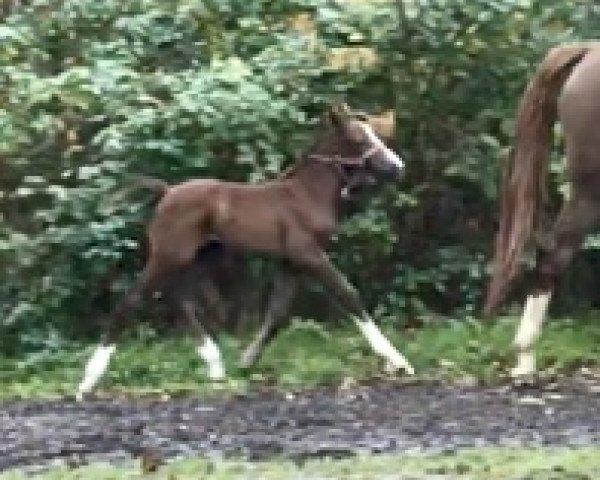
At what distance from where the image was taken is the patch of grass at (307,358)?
1053 centimetres

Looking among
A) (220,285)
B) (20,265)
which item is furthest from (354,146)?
(20,265)

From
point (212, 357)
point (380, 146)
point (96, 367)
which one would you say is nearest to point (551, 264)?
point (380, 146)

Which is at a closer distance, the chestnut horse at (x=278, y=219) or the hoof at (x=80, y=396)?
the hoof at (x=80, y=396)

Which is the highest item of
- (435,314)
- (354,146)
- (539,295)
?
(354,146)

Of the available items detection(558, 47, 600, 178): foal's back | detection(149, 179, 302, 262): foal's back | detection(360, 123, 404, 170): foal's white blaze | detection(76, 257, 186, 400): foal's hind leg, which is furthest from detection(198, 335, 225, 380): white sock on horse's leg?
detection(558, 47, 600, 178): foal's back

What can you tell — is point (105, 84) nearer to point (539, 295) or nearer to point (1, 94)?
point (1, 94)

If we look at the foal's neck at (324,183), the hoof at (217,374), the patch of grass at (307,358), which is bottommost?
the patch of grass at (307,358)

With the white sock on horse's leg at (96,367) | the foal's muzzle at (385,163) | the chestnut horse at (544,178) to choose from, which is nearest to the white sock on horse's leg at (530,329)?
the chestnut horse at (544,178)

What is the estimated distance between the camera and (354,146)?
10.8 metres

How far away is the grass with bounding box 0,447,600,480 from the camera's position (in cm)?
669

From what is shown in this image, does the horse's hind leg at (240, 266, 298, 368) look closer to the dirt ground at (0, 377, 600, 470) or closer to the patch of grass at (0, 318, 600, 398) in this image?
the patch of grass at (0, 318, 600, 398)

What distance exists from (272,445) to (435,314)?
550cm

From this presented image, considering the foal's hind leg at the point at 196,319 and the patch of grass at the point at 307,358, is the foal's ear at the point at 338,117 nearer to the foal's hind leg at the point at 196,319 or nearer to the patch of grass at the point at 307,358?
the foal's hind leg at the point at 196,319

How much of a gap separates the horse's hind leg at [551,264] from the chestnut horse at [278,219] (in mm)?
816
